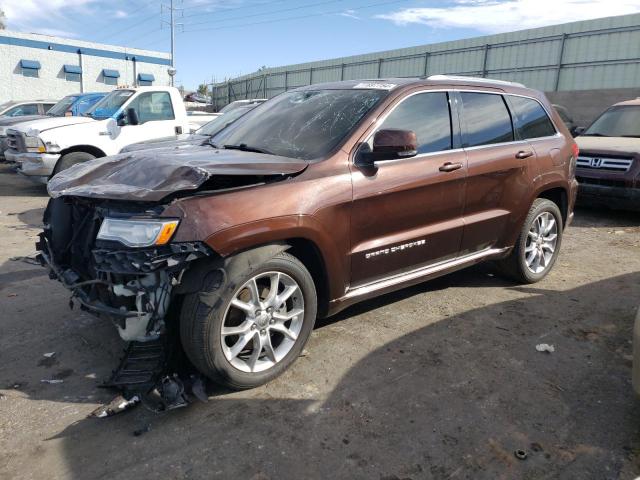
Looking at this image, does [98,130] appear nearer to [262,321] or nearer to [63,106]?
[63,106]

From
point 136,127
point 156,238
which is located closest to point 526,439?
point 156,238

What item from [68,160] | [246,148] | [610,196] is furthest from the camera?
[68,160]

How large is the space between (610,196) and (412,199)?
17.9 feet

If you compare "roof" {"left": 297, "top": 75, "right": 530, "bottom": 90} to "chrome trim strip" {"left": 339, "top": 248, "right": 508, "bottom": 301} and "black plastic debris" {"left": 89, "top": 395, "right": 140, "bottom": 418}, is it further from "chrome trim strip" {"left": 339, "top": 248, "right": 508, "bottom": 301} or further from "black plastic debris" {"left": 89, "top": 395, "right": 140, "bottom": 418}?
"black plastic debris" {"left": 89, "top": 395, "right": 140, "bottom": 418}

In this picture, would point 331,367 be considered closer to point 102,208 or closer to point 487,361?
point 487,361

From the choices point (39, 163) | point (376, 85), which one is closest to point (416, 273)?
point (376, 85)

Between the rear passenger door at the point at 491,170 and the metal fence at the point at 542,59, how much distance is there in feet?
30.0

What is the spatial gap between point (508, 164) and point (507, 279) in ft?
4.11

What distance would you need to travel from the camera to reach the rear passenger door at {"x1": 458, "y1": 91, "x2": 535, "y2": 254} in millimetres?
4172

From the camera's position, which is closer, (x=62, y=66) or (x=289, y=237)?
(x=289, y=237)

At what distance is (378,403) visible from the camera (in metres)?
2.96

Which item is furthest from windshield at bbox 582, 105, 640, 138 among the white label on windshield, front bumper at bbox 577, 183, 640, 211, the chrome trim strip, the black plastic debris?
the black plastic debris

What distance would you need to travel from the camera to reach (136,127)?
952 centimetres

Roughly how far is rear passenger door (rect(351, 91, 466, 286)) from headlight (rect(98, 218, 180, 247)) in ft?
4.02
